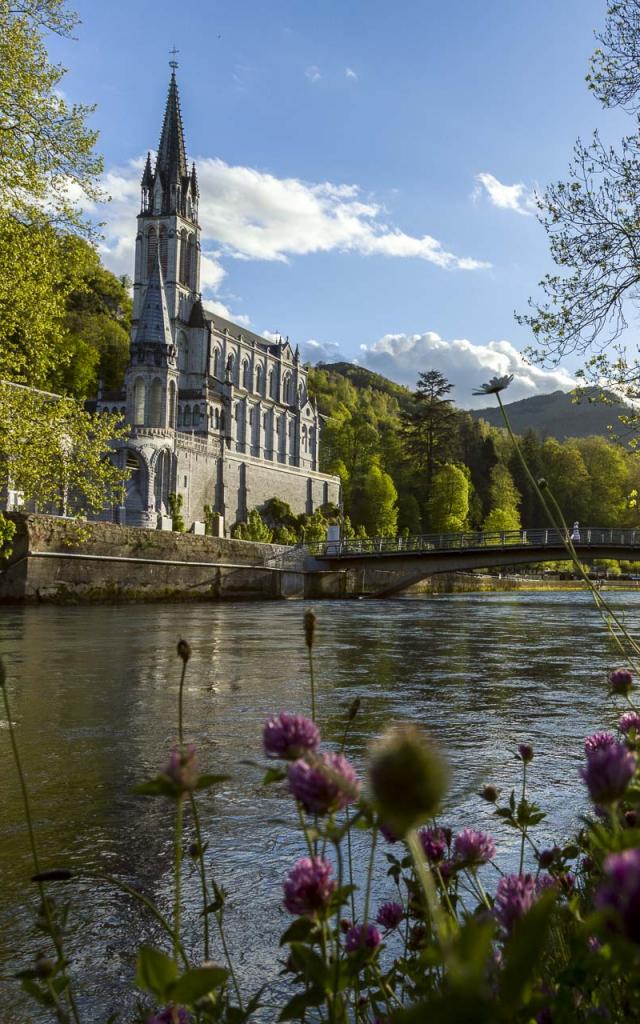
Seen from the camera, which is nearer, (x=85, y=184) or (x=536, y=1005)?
(x=536, y=1005)

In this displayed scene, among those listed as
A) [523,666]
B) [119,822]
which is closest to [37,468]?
[523,666]

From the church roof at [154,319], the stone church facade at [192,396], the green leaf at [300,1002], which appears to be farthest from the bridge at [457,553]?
the green leaf at [300,1002]

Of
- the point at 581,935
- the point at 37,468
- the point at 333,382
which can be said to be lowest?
the point at 581,935

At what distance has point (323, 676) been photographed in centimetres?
985

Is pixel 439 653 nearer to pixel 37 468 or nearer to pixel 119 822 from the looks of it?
pixel 37 468

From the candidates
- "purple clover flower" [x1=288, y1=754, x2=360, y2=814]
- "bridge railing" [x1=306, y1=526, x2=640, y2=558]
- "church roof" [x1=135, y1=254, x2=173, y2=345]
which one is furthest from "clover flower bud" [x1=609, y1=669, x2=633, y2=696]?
"church roof" [x1=135, y1=254, x2=173, y2=345]

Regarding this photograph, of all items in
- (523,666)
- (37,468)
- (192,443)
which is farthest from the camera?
(192,443)

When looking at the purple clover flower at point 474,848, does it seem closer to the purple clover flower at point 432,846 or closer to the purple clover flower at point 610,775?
the purple clover flower at point 432,846

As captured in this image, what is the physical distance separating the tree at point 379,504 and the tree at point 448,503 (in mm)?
4104

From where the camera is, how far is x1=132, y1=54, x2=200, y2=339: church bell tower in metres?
74.4

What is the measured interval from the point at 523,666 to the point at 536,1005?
35.9 ft

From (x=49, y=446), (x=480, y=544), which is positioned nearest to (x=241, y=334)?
(x=480, y=544)

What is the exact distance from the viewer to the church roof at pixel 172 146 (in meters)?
77.3

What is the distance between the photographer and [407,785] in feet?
2.34
